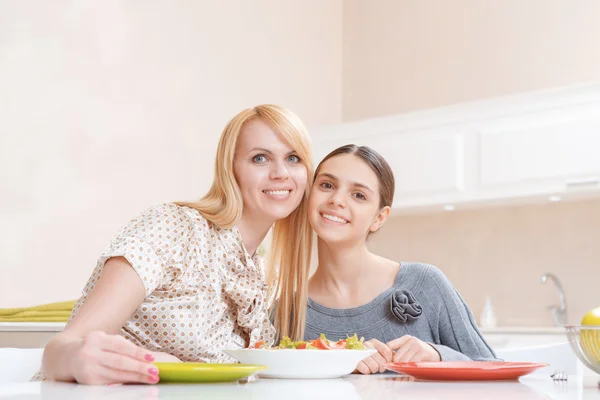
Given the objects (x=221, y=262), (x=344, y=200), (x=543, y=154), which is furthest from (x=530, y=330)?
(x=221, y=262)

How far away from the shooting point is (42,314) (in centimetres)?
242

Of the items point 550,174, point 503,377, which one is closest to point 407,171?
point 550,174

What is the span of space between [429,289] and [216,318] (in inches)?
21.1

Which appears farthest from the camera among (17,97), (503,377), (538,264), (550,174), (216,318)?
(538,264)

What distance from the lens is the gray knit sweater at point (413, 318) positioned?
1.81 metres

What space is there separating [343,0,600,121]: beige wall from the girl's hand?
3277 millimetres

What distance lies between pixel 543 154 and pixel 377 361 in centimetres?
272

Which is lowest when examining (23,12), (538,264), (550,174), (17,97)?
(538,264)

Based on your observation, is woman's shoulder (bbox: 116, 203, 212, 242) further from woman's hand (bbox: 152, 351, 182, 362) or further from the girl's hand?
the girl's hand

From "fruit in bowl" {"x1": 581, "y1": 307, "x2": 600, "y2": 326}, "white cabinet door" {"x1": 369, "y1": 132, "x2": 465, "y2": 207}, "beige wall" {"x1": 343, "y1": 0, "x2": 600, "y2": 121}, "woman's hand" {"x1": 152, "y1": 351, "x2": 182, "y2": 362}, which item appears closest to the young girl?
"woman's hand" {"x1": 152, "y1": 351, "x2": 182, "y2": 362}

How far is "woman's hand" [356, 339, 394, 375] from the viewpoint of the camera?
138 cm

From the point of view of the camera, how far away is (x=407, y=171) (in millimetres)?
4344

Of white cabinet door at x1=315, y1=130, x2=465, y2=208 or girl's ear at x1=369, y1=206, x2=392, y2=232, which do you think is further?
white cabinet door at x1=315, y1=130, x2=465, y2=208

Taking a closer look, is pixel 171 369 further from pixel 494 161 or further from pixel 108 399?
pixel 494 161
